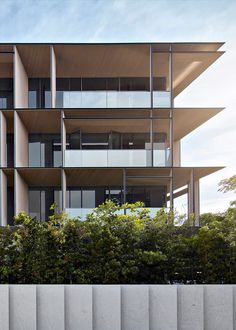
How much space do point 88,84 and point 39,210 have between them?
8.18 m

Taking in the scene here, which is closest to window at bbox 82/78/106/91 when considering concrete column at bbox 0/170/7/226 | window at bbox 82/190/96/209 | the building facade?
the building facade

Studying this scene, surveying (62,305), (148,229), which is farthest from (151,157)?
(62,305)

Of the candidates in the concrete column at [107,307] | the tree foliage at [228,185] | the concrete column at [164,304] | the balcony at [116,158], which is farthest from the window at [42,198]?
the concrete column at [164,304]

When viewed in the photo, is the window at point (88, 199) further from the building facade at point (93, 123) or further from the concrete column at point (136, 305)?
the concrete column at point (136, 305)

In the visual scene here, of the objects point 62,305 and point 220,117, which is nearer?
point 62,305

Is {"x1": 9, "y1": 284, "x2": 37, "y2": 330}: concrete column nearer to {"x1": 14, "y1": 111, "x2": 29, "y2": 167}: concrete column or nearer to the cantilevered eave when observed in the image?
{"x1": 14, "y1": 111, "x2": 29, "y2": 167}: concrete column

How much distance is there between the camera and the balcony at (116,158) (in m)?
21.0

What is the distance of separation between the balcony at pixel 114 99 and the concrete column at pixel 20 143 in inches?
102

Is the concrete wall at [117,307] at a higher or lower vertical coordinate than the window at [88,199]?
Answer: lower

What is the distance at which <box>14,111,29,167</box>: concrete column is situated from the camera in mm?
20719

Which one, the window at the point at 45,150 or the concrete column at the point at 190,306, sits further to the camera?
the window at the point at 45,150

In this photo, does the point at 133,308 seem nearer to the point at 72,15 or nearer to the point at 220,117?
the point at 72,15

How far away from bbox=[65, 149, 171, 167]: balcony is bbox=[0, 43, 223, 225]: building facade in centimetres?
5

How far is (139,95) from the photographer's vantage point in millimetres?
21672
